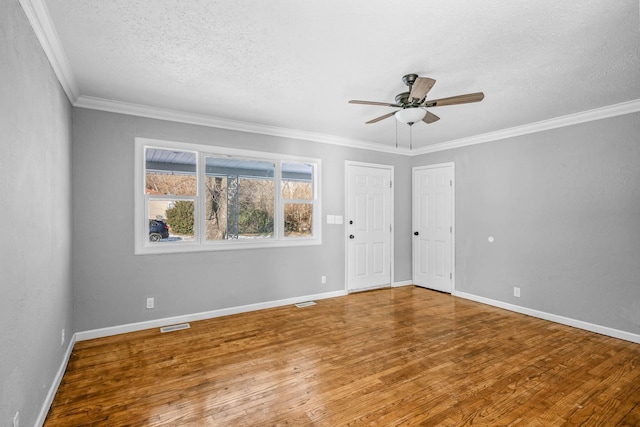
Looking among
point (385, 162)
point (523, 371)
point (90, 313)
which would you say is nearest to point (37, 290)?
point (90, 313)

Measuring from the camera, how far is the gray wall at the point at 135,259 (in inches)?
133

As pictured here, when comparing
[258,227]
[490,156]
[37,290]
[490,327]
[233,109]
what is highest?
[233,109]

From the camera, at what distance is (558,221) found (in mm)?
4020

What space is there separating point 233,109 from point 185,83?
0.77 meters

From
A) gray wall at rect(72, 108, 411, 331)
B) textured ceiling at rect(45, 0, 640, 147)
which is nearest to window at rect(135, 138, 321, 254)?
gray wall at rect(72, 108, 411, 331)

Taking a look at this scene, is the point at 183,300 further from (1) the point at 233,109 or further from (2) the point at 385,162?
(2) the point at 385,162

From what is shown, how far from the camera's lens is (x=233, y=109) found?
12.2 feet

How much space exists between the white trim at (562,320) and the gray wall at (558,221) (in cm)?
5

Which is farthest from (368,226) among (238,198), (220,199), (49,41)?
(49,41)

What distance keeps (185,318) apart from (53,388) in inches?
63.5

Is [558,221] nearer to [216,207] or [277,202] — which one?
[277,202]

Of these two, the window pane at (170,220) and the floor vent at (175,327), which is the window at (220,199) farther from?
the floor vent at (175,327)

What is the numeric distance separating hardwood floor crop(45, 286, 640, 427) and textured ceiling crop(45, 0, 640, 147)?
8.47ft

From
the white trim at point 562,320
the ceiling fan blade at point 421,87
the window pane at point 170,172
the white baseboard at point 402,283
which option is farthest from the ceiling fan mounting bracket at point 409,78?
the white baseboard at point 402,283
